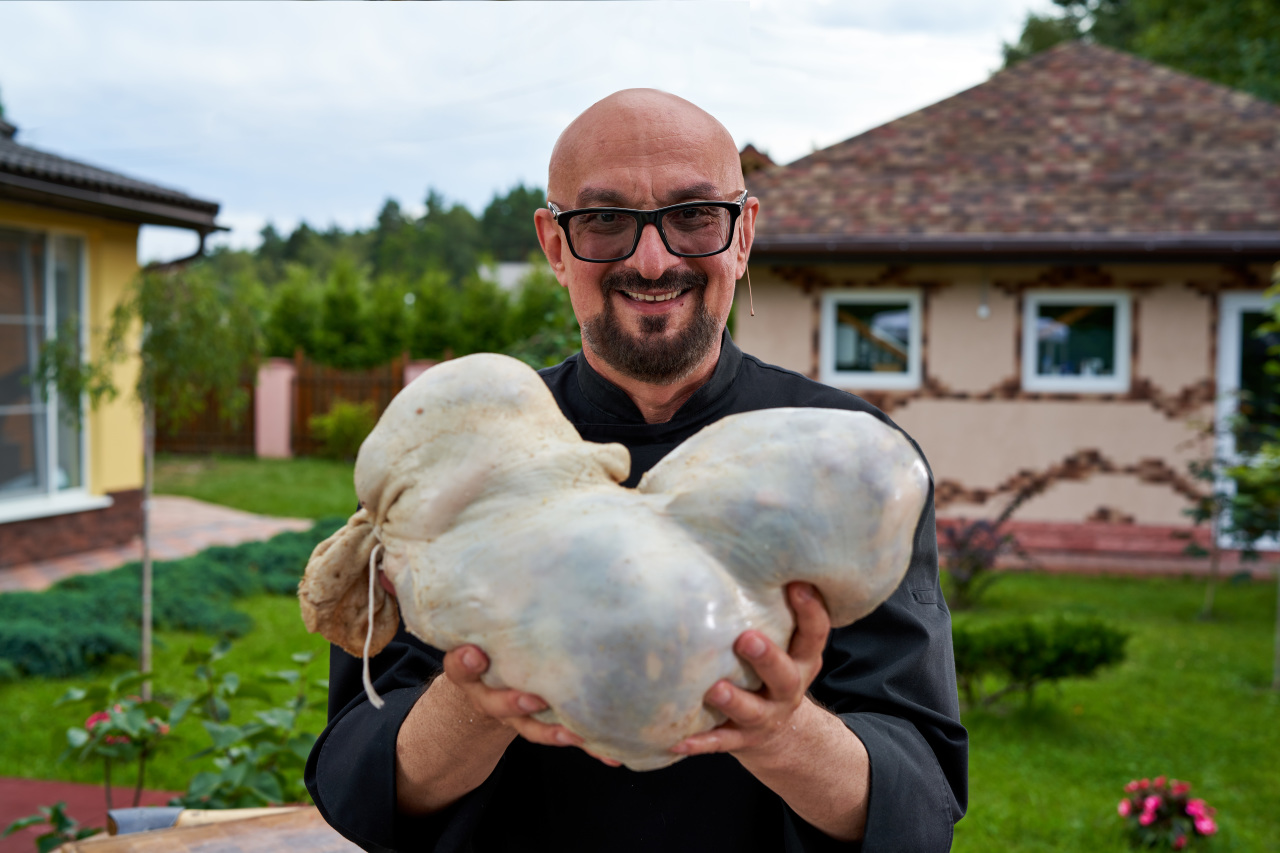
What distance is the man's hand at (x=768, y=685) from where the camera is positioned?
A: 115 centimetres

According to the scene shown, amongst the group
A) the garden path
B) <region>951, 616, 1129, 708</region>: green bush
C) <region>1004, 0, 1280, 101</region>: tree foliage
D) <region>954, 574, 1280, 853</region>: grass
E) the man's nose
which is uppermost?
<region>1004, 0, 1280, 101</region>: tree foliage

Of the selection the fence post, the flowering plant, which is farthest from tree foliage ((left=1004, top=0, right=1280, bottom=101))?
the fence post

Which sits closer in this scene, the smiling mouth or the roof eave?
the smiling mouth

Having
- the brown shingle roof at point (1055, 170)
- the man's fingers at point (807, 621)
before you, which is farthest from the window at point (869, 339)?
the man's fingers at point (807, 621)

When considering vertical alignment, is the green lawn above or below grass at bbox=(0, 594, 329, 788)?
below

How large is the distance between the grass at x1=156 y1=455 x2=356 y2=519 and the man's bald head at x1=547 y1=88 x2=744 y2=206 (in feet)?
37.2

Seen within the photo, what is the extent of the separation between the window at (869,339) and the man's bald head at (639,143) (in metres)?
10.0

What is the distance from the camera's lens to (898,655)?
178 cm

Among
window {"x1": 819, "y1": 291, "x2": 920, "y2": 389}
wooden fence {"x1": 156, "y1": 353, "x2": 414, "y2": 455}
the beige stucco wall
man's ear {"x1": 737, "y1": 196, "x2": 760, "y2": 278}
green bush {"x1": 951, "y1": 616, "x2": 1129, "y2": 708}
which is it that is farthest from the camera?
wooden fence {"x1": 156, "y1": 353, "x2": 414, "y2": 455}

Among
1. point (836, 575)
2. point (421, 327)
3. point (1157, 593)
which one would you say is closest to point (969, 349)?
point (1157, 593)

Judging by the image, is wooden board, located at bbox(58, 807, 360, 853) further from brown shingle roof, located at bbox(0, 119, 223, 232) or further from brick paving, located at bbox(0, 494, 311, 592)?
brown shingle roof, located at bbox(0, 119, 223, 232)

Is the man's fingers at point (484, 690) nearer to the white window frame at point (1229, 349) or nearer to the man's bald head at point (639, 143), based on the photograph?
the man's bald head at point (639, 143)

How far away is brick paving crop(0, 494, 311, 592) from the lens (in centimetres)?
920

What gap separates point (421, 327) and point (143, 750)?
20.9 m
